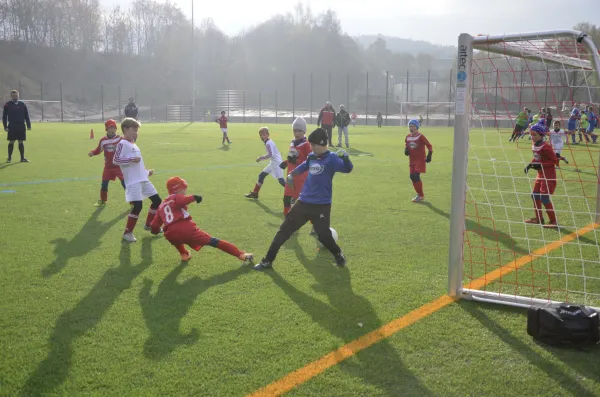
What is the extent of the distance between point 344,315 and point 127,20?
340ft

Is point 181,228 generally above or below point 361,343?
above

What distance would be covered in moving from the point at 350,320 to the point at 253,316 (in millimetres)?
865

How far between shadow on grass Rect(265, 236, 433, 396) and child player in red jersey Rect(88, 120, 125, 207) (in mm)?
4688

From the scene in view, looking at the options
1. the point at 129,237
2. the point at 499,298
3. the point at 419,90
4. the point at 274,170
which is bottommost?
the point at 499,298

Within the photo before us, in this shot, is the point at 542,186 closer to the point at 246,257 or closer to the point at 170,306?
the point at 246,257

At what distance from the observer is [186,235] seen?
620cm

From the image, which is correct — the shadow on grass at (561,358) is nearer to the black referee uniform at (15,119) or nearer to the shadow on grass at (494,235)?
the shadow on grass at (494,235)

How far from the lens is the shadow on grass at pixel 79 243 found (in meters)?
6.16

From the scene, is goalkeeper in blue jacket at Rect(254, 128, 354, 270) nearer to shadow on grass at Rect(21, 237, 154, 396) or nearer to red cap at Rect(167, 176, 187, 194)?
red cap at Rect(167, 176, 187, 194)

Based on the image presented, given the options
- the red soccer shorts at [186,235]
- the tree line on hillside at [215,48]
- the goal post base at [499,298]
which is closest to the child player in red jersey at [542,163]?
the goal post base at [499,298]

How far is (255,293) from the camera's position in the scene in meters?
5.31

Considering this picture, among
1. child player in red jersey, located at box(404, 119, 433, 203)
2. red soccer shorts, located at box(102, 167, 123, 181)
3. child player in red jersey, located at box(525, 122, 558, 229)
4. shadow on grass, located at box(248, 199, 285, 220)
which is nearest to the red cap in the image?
shadow on grass, located at box(248, 199, 285, 220)

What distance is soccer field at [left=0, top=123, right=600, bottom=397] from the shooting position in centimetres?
361

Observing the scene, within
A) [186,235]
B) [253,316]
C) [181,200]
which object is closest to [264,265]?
[186,235]
